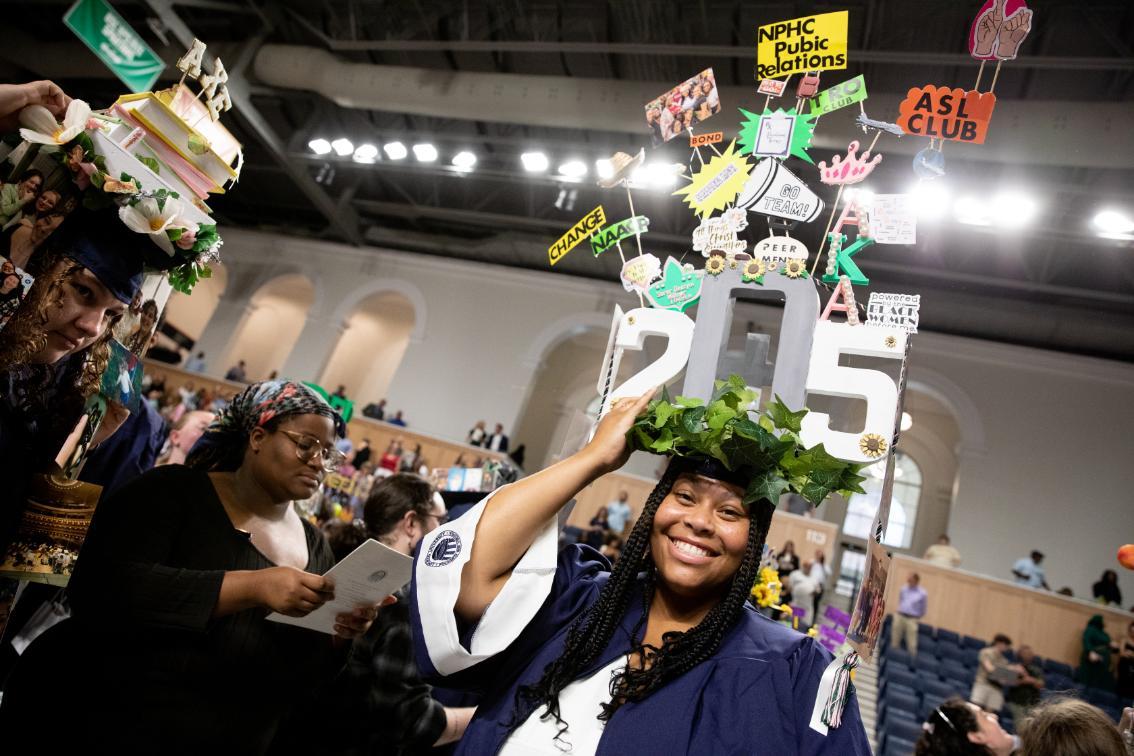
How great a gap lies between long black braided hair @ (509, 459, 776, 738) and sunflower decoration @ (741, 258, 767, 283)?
653mm

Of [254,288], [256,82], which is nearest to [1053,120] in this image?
[256,82]

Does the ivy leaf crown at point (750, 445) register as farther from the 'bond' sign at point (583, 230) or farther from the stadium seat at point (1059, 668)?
the stadium seat at point (1059, 668)

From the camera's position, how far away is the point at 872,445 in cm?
138

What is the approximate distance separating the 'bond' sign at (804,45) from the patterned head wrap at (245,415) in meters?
1.71

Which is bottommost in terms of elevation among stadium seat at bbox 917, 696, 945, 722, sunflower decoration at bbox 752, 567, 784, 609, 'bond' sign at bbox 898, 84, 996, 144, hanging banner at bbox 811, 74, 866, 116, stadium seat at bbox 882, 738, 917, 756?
stadium seat at bbox 882, 738, 917, 756

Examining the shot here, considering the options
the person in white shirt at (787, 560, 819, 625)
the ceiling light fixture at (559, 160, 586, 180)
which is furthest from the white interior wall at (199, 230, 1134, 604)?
the person in white shirt at (787, 560, 819, 625)

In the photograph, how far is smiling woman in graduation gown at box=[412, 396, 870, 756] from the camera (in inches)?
41.6

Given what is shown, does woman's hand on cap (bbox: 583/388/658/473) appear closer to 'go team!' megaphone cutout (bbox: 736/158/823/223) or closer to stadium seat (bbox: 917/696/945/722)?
'go team!' megaphone cutout (bbox: 736/158/823/223)

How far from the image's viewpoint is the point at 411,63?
10969mm

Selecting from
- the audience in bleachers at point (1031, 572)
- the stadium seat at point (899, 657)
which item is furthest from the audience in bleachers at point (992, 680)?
the audience in bleachers at point (1031, 572)

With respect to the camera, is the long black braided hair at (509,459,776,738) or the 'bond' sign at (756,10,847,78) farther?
the 'bond' sign at (756,10,847,78)

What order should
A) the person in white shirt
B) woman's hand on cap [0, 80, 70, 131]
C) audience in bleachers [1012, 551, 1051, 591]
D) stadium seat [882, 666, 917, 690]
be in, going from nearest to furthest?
1. woman's hand on cap [0, 80, 70, 131]
2. stadium seat [882, 666, 917, 690]
3. the person in white shirt
4. audience in bleachers [1012, 551, 1051, 591]

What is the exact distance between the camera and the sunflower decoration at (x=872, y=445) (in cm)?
136

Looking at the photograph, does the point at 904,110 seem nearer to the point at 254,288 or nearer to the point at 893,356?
the point at 893,356
